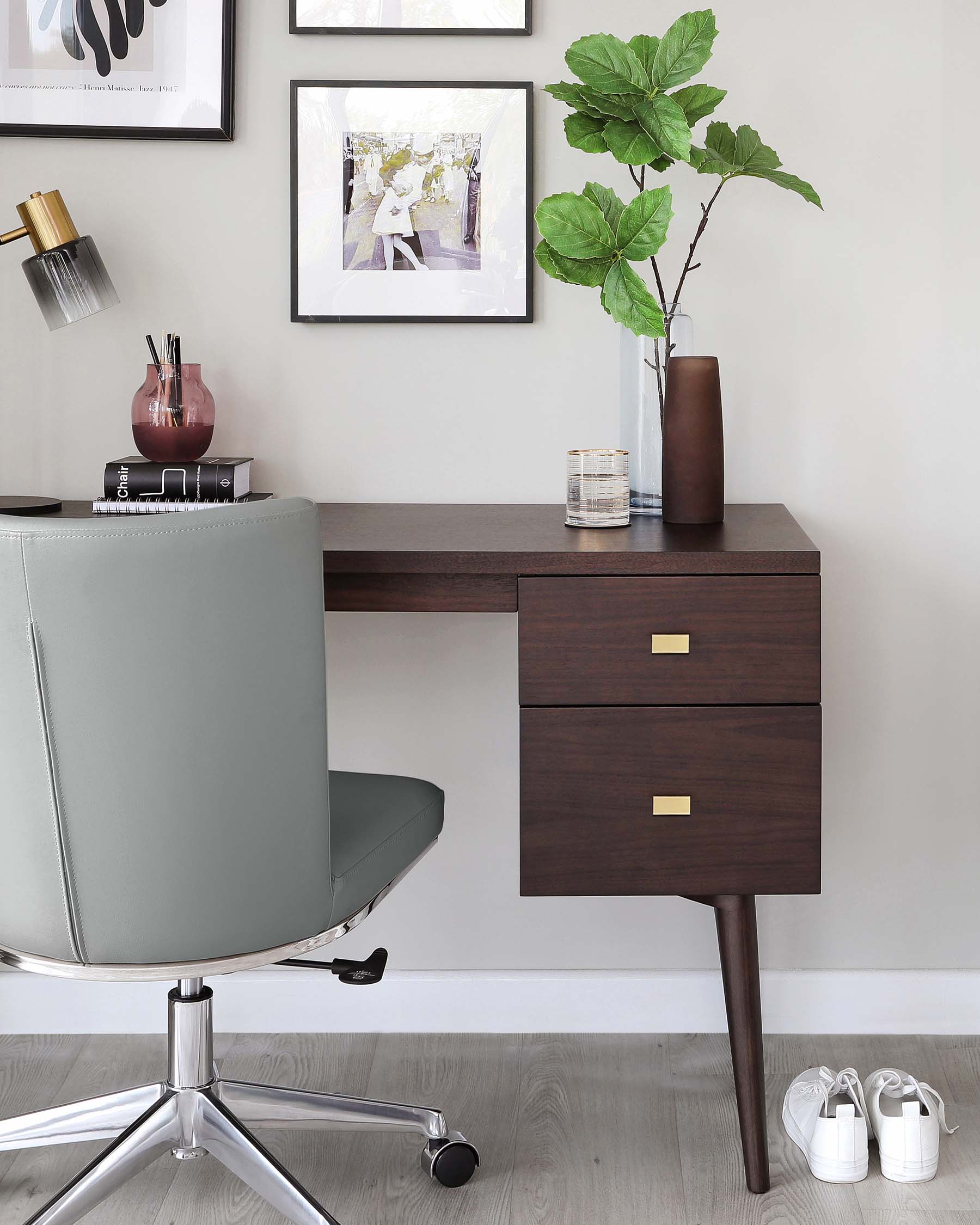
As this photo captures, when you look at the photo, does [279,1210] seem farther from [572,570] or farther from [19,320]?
[19,320]

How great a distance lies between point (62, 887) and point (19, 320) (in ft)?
3.66

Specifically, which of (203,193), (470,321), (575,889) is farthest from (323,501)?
(575,889)

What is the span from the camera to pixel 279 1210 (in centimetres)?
136

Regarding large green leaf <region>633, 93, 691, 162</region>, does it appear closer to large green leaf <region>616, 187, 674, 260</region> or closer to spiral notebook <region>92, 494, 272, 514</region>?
large green leaf <region>616, 187, 674, 260</region>

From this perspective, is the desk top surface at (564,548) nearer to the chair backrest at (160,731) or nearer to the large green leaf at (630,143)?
the chair backrest at (160,731)

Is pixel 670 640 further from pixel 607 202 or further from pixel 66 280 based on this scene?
pixel 66 280

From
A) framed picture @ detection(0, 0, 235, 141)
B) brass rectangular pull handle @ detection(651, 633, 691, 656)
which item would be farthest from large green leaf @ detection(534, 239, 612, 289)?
framed picture @ detection(0, 0, 235, 141)

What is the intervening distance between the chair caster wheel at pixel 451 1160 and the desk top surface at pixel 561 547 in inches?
29.9

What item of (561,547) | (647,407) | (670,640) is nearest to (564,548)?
(561,547)

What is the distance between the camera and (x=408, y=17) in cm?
186

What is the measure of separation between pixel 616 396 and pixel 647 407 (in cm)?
15

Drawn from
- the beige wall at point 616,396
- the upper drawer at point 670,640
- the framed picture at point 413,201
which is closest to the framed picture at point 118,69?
the beige wall at point 616,396

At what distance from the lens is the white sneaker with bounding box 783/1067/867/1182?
1.60 metres

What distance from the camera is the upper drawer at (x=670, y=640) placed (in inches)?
56.9
